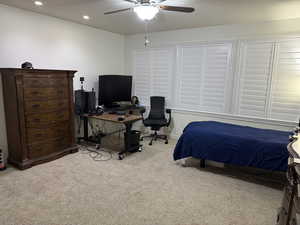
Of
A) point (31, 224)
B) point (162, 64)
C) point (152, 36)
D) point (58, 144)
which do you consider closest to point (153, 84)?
point (162, 64)

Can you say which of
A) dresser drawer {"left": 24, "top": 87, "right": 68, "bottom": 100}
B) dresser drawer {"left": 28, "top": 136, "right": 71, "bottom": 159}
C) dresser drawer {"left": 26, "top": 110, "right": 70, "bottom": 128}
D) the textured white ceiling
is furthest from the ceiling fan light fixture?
dresser drawer {"left": 28, "top": 136, "right": 71, "bottom": 159}

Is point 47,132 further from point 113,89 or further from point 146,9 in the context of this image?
point 146,9

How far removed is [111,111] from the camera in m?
4.54

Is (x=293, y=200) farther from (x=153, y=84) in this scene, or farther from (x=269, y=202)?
(x=153, y=84)

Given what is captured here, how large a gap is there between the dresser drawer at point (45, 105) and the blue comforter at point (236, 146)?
7.16ft

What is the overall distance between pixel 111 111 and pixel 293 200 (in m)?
3.65

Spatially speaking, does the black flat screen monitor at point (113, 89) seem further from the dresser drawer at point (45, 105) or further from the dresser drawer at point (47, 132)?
the dresser drawer at point (47, 132)

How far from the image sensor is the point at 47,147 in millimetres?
3557

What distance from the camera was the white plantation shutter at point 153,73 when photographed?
4988 millimetres

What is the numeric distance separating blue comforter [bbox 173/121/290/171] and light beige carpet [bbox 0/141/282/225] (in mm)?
327

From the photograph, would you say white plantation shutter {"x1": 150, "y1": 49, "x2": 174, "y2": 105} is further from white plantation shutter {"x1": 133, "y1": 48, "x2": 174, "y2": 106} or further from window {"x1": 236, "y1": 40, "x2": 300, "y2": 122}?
window {"x1": 236, "y1": 40, "x2": 300, "y2": 122}

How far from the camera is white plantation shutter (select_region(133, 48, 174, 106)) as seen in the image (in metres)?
4.99

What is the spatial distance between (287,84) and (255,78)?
535 millimetres

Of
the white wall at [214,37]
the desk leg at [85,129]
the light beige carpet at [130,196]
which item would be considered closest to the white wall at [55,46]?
Result: the white wall at [214,37]
